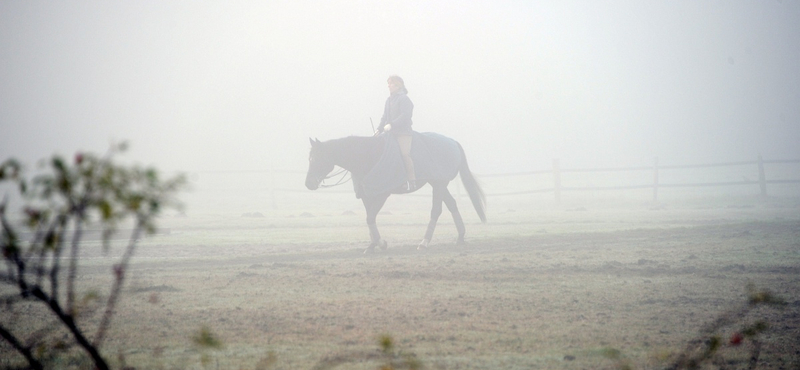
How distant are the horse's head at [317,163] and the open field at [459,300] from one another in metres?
0.92

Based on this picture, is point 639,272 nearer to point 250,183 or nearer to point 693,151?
point 250,183

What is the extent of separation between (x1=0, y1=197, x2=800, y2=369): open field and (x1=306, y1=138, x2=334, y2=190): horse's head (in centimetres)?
92

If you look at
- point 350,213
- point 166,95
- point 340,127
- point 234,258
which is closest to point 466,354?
point 234,258

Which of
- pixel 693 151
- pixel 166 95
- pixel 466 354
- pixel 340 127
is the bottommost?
pixel 466 354

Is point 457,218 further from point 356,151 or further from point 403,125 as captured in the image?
point 356,151

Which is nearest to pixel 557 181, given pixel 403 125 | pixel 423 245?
pixel 403 125

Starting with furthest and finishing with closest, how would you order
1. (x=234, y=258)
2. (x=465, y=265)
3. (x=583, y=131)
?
(x=583, y=131)
(x=234, y=258)
(x=465, y=265)

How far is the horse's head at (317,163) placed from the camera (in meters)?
8.05

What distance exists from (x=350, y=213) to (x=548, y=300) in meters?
13.1

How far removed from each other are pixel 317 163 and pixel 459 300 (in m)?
4.00

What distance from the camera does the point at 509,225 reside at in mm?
11648

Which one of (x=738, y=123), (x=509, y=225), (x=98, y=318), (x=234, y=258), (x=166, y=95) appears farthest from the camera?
(x=166, y=95)

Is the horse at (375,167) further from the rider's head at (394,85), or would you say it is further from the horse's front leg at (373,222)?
the rider's head at (394,85)

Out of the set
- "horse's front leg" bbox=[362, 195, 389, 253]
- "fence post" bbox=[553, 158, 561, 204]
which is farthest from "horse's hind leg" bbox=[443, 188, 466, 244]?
"fence post" bbox=[553, 158, 561, 204]
